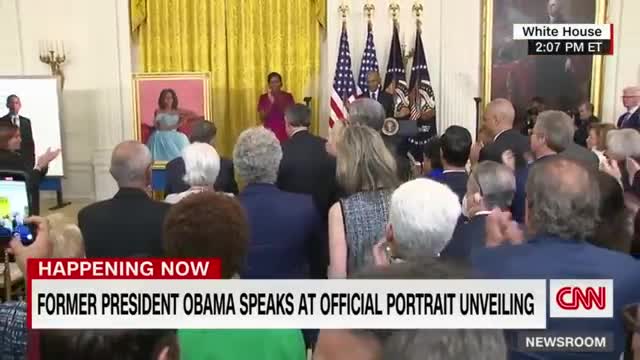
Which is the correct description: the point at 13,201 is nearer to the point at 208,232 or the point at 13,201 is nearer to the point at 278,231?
the point at 278,231

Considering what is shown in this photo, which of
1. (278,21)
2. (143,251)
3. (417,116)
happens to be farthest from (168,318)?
(278,21)

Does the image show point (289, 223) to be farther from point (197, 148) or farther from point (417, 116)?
point (417, 116)

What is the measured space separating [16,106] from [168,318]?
814cm

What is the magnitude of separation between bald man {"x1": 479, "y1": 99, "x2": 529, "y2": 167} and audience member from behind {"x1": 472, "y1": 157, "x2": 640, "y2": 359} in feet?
7.79

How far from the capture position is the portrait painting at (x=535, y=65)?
10195 millimetres

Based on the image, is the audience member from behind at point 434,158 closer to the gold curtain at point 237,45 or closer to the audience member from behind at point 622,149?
the audience member from behind at point 622,149

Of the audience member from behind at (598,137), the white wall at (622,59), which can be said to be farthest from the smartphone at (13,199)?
the white wall at (622,59)

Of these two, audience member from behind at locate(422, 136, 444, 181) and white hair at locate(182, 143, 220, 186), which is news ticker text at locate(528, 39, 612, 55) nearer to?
audience member from behind at locate(422, 136, 444, 181)

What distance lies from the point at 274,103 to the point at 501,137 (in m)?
5.33

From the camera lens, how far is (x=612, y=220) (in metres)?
2.75

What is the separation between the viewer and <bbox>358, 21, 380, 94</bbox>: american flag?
9.67 meters

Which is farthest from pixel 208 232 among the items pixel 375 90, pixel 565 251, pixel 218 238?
pixel 375 90

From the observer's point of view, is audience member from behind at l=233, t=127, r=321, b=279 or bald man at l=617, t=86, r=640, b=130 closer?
audience member from behind at l=233, t=127, r=321, b=279

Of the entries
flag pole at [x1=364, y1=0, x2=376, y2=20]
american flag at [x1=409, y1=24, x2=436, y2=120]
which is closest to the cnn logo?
american flag at [x1=409, y1=24, x2=436, y2=120]
